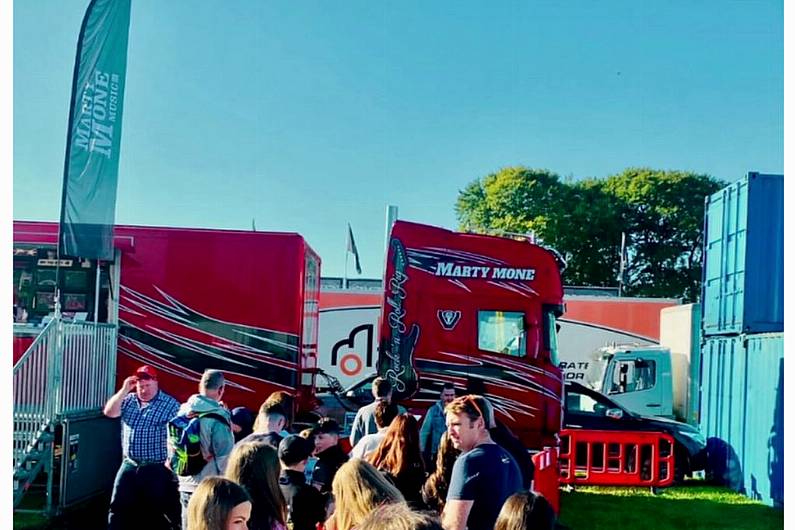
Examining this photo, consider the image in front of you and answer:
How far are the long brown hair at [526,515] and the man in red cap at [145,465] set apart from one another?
3615 mm

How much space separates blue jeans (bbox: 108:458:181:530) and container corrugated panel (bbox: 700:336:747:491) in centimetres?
712

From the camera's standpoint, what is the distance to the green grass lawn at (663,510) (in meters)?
8.48

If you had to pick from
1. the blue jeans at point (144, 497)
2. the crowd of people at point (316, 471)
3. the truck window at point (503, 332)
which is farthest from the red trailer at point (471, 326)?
the blue jeans at point (144, 497)

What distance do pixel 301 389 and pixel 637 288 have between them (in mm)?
23646

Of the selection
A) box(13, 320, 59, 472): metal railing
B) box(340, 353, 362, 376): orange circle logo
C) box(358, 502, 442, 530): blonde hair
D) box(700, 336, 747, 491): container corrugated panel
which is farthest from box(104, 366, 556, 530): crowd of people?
box(340, 353, 362, 376): orange circle logo

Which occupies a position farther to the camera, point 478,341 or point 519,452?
point 478,341

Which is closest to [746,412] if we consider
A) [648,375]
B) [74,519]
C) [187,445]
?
[648,375]

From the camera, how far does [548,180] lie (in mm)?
35438

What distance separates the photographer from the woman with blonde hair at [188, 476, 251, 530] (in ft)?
9.35

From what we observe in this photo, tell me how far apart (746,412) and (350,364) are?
8018mm

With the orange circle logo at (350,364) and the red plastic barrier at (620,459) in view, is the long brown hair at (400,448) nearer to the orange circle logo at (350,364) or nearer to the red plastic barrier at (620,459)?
the red plastic barrier at (620,459)
